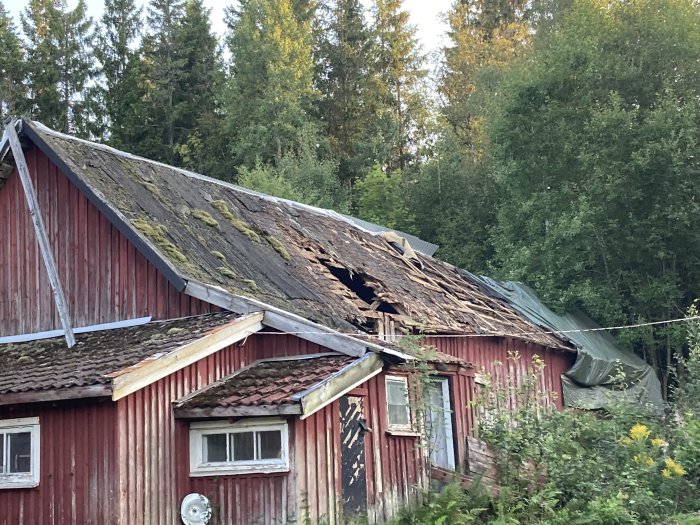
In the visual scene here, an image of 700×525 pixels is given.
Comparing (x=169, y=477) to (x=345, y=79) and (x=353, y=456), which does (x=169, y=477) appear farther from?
(x=345, y=79)

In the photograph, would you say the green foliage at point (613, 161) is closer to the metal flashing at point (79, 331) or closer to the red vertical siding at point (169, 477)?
the metal flashing at point (79, 331)

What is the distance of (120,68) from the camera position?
43.7 meters

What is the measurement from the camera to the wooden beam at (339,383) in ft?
31.6

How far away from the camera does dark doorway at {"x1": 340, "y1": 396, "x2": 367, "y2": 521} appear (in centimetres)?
1066

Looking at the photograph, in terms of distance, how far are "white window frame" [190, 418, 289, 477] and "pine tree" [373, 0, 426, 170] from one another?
3396 cm

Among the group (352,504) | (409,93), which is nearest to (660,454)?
(352,504)

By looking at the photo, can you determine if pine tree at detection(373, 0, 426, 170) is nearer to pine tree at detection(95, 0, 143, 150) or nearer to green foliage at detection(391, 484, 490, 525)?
pine tree at detection(95, 0, 143, 150)

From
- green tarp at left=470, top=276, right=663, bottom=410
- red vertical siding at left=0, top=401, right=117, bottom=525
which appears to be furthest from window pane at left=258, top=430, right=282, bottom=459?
green tarp at left=470, top=276, right=663, bottom=410

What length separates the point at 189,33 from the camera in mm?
45000

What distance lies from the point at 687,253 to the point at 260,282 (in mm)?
15437

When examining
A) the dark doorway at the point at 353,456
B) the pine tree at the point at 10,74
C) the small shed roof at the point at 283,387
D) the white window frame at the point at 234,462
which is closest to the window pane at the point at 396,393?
the dark doorway at the point at 353,456

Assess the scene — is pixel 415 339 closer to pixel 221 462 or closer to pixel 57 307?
pixel 221 462

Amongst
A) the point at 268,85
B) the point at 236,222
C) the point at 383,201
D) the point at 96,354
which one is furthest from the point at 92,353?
the point at 268,85

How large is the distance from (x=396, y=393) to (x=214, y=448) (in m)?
3.13
